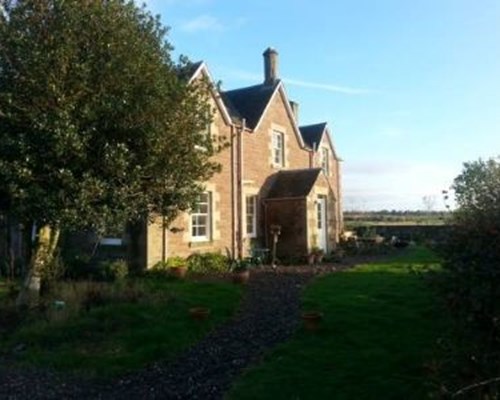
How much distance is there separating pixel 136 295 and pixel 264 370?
571 centimetres

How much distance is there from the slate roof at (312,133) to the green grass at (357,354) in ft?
67.7

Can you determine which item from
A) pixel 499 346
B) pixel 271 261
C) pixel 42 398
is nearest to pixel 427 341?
pixel 499 346

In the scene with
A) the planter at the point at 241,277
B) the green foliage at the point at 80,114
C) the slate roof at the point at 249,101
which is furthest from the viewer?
the slate roof at the point at 249,101

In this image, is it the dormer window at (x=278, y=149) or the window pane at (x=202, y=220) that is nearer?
the window pane at (x=202, y=220)

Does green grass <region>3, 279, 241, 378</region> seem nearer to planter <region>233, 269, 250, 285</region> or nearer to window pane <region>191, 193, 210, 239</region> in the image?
planter <region>233, 269, 250, 285</region>

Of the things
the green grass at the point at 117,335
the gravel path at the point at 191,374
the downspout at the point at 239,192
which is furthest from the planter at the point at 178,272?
the gravel path at the point at 191,374

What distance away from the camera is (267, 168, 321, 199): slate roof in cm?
2552

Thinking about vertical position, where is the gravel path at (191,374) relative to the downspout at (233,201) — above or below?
below

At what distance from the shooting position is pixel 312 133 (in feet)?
115

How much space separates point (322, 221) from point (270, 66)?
26.6 ft

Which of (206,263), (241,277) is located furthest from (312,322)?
(206,263)

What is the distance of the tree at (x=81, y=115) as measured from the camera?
37.3 feet

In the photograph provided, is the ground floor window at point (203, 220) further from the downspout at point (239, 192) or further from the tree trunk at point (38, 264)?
the tree trunk at point (38, 264)

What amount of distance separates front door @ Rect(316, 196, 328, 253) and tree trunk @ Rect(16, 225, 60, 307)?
15.5 meters
